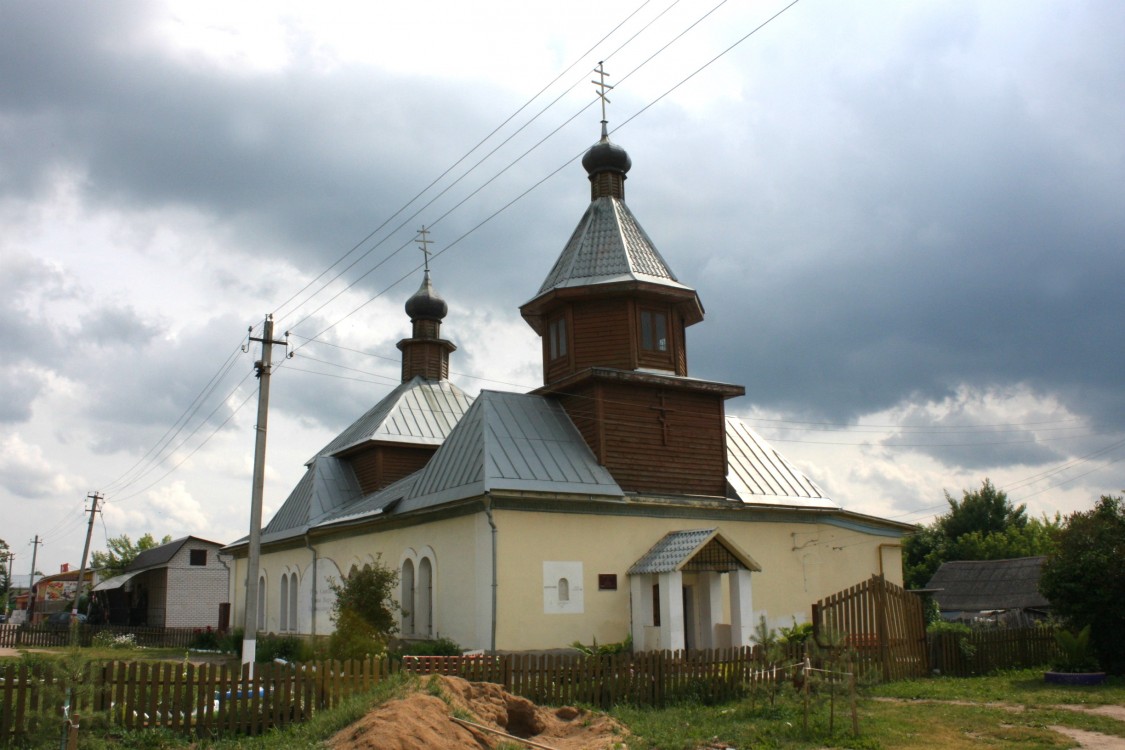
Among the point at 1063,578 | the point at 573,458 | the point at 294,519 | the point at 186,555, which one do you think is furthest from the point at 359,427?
the point at 1063,578

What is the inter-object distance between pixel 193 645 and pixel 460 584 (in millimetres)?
21528

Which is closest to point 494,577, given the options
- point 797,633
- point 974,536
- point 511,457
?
point 511,457

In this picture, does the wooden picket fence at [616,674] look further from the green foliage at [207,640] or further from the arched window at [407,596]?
the green foliage at [207,640]

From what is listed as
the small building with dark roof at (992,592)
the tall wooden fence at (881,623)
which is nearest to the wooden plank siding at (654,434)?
the tall wooden fence at (881,623)

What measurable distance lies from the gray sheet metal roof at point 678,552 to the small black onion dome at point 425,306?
1661 cm

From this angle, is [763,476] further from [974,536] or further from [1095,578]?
[974,536]

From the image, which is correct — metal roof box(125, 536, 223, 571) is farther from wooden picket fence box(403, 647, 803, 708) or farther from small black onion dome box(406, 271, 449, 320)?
wooden picket fence box(403, 647, 803, 708)

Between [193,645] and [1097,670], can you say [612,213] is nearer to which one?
[1097,670]

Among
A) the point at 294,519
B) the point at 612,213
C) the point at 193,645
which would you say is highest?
the point at 612,213

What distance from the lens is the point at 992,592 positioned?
137 feet


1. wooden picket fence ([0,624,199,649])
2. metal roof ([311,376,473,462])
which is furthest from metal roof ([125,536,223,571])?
metal roof ([311,376,473,462])

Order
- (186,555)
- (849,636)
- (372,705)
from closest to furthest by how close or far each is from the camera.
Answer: (372,705), (849,636), (186,555)

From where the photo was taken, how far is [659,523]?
20.9 meters

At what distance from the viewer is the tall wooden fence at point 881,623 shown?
689 inches
